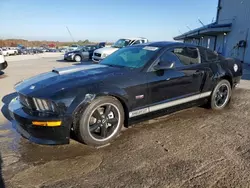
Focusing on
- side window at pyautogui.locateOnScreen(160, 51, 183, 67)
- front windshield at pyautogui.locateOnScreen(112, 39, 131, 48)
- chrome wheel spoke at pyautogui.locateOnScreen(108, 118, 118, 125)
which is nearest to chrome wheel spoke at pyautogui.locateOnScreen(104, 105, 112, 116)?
chrome wheel spoke at pyautogui.locateOnScreen(108, 118, 118, 125)

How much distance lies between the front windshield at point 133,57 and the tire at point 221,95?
1.74m

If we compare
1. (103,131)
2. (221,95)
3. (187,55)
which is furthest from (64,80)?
(221,95)

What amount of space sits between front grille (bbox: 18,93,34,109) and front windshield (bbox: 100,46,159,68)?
1.66 metres

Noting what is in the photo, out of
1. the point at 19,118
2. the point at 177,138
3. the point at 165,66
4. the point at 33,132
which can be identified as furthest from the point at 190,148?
the point at 19,118

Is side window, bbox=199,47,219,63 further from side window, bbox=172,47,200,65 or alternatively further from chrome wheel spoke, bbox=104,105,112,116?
chrome wheel spoke, bbox=104,105,112,116

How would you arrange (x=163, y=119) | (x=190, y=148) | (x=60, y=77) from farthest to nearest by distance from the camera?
(x=163, y=119)
(x=60, y=77)
(x=190, y=148)

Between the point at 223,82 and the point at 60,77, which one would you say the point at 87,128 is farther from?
the point at 223,82

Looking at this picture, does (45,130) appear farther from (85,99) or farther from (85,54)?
(85,54)

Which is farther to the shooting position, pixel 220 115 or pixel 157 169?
pixel 220 115

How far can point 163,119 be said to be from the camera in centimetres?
439

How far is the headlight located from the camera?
2936 millimetres

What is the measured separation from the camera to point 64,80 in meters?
3.29

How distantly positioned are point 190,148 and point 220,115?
68.8 inches

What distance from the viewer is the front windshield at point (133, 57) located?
3887mm
